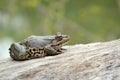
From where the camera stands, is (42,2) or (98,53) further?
(42,2)

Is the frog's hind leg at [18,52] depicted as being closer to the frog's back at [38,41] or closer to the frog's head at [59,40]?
the frog's back at [38,41]

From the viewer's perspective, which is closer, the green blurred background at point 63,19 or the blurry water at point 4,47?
the blurry water at point 4,47

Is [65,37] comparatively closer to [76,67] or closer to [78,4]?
[76,67]

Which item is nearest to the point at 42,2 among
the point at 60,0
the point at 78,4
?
the point at 60,0

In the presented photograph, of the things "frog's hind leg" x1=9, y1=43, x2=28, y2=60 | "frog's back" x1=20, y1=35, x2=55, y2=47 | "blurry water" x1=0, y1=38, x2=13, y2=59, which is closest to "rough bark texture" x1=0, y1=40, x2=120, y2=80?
"frog's hind leg" x1=9, y1=43, x2=28, y2=60

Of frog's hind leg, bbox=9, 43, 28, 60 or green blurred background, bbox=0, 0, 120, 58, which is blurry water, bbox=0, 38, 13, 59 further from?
frog's hind leg, bbox=9, 43, 28, 60

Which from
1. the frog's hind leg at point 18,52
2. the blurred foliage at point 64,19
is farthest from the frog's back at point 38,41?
the blurred foliage at point 64,19

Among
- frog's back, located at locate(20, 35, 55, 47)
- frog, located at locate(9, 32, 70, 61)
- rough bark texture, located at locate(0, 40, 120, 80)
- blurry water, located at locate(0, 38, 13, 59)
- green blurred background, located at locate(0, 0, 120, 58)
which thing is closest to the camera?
rough bark texture, located at locate(0, 40, 120, 80)
